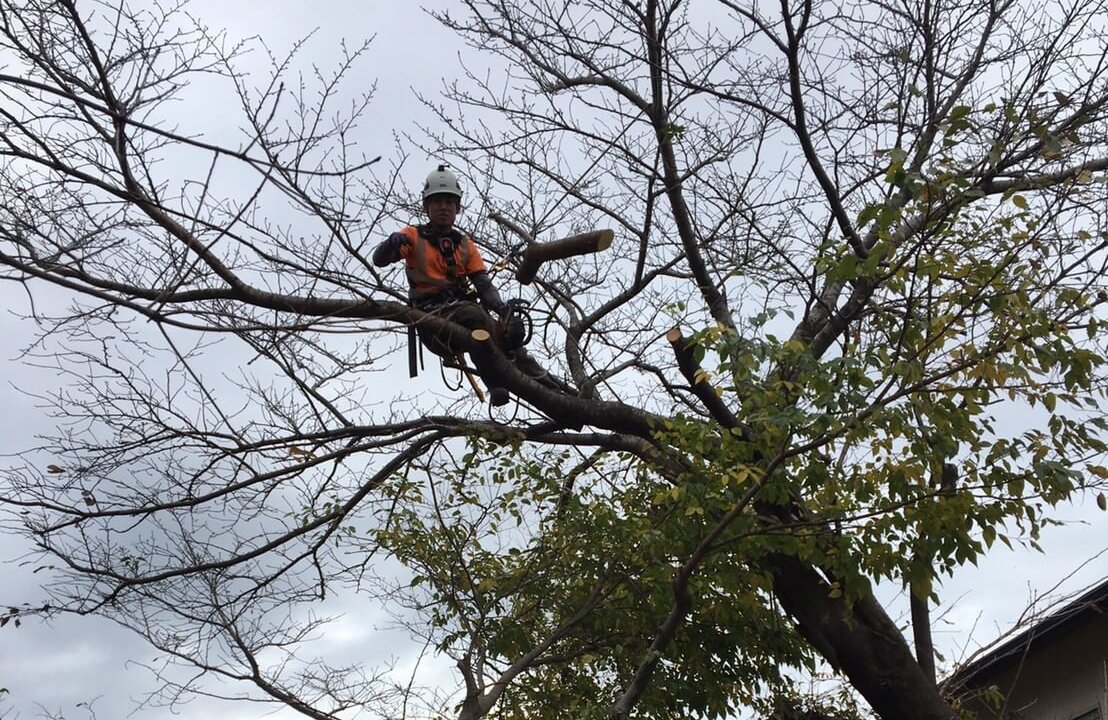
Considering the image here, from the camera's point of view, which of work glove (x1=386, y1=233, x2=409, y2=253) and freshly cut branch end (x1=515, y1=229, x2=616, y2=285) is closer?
freshly cut branch end (x1=515, y1=229, x2=616, y2=285)

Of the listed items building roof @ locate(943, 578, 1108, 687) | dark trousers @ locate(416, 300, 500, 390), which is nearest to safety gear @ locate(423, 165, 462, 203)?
dark trousers @ locate(416, 300, 500, 390)

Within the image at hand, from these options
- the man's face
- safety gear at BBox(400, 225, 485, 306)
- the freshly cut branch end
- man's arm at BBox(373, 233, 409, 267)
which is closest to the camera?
the freshly cut branch end

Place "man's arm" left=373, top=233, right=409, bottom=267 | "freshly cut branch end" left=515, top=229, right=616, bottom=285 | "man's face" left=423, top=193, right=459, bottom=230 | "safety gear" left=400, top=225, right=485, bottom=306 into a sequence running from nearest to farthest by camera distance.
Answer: "freshly cut branch end" left=515, top=229, right=616, bottom=285 → "man's arm" left=373, top=233, right=409, bottom=267 → "safety gear" left=400, top=225, right=485, bottom=306 → "man's face" left=423, top=193, right=459, bottom=230

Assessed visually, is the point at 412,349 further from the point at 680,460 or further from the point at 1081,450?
the point at 1081,450

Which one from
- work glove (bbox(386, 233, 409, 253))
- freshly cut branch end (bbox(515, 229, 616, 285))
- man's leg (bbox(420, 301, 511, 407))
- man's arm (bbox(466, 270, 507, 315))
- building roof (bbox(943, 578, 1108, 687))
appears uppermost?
work glove (bbox(386, 233, 409, 253))

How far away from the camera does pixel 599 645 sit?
338 inches

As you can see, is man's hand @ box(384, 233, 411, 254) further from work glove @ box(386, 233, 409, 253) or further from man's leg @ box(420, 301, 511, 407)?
man's leg @ box(420, 301, 511, 407)

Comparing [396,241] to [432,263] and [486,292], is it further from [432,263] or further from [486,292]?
[486,292]

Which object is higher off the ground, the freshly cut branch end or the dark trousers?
the dark trousers

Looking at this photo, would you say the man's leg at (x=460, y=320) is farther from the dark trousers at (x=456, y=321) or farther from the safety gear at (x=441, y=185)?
the safety gear at (x=441, y=185)

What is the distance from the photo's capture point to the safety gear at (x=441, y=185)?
7.60m

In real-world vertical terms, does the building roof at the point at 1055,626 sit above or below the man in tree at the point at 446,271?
below

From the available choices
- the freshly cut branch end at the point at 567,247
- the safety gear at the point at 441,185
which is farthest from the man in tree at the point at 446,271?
the freshly cut branch end at the point at 567,247

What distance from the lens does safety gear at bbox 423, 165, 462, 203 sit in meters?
7.60
